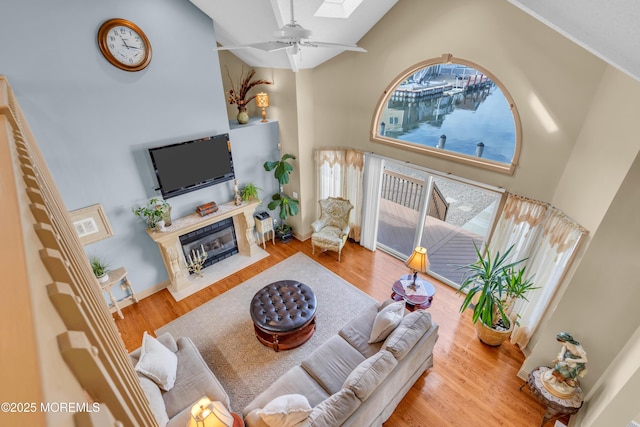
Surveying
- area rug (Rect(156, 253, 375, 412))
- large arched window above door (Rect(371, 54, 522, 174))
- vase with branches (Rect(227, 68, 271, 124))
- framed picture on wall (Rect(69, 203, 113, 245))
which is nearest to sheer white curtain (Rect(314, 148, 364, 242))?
large arched window above door (Rect(371, 54, 522, 174))

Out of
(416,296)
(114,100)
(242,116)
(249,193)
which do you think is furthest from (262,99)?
(416,296)

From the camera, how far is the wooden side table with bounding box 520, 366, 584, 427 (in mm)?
2920

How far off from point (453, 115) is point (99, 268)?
5262 mm

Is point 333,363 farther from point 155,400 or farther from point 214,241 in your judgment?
point 214,241

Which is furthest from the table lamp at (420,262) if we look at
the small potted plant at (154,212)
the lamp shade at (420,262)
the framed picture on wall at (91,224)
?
the framed picture on wall at (91,224)

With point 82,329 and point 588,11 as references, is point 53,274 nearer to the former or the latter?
point 82,329

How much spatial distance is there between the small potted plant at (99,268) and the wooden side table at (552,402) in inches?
210

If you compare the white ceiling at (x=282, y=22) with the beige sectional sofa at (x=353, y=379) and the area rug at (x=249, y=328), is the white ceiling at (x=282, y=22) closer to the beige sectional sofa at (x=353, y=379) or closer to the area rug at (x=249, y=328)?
the beige sectional sofa at (x=353, y=379)

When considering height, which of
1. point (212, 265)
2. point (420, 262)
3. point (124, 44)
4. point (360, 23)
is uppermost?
point (360, 23)

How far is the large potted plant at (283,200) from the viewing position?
18.0 feet

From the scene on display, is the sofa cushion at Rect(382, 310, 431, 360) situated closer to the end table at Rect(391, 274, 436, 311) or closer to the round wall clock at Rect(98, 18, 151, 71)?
the end table at Rect(391, 274, 436, 311)

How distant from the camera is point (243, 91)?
213 inches

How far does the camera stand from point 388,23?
427 centimetres

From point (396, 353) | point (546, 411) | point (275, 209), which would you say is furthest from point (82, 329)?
point (275, 209)
